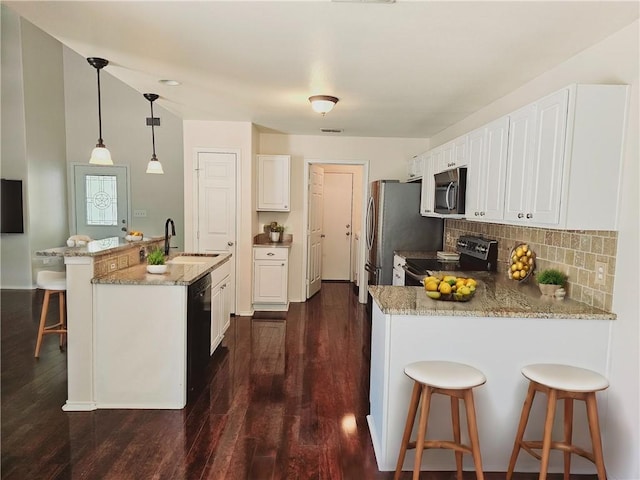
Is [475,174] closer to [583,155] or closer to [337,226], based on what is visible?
[583,155]

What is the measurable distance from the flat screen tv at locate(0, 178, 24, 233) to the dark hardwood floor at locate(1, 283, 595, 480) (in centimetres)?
314

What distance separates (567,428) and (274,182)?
13.8 feet

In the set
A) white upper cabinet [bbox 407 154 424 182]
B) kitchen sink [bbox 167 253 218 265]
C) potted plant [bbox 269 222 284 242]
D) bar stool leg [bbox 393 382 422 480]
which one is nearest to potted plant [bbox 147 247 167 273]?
kitchen sink [bbox 167 253 218 265]

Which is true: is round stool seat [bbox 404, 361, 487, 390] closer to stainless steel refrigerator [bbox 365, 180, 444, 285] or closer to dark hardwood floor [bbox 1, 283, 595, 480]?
dark hardwood floor [bbox 1, 283, 595, 480]

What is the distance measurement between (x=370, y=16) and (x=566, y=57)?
4.45ft

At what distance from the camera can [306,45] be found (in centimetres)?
235

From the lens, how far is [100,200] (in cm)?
740

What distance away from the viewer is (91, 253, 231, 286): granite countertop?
2701 millimetres

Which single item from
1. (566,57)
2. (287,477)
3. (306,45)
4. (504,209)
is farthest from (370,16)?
(287,477)

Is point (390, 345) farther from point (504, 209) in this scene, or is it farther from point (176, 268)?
point (176, 268)

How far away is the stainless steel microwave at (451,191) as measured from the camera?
11.2 feet

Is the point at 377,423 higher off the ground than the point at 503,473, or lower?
higher

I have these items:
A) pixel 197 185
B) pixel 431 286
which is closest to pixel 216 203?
pixel 197 185

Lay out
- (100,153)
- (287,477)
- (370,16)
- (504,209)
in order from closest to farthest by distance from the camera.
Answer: (370,16) → (287,477) → (504,209) → (100,153)
